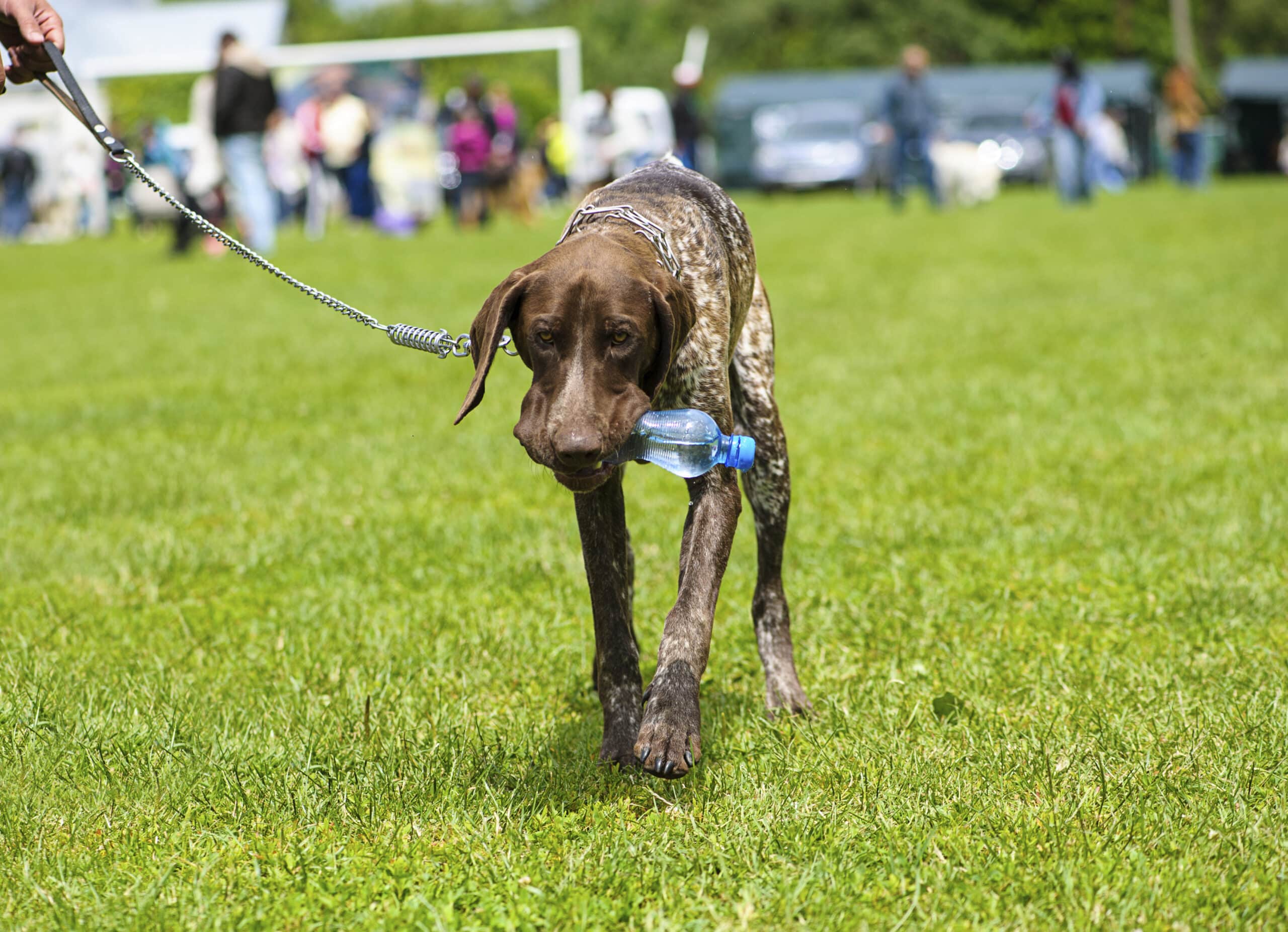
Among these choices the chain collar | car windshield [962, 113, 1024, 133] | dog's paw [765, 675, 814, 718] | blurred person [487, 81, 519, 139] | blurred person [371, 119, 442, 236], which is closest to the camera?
the chain collar

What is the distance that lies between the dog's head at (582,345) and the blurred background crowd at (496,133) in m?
13.6

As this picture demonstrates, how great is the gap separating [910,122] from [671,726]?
73.6 feet

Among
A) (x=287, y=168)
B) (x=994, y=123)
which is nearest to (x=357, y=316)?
(x=287, y=168)

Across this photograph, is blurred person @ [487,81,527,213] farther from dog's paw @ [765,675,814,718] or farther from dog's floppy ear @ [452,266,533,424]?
dog's floppy ear @ [452,266,533,424]

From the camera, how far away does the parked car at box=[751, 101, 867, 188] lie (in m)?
36.4

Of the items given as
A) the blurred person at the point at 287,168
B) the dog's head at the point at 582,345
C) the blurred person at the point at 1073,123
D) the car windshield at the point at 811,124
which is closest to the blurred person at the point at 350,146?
the blurred person at the point at 287,168

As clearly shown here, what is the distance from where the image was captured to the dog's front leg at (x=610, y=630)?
11.1 feet

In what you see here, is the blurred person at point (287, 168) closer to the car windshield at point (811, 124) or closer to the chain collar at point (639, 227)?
the car windshield at point (811, 124)

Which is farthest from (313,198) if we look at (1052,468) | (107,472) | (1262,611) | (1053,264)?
(1262,611)

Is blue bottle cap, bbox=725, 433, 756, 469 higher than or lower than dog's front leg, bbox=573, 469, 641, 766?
higher

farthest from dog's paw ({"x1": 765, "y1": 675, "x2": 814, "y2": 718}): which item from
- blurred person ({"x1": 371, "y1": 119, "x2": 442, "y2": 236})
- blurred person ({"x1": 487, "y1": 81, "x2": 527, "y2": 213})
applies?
blurred person ({"x1": 371, "y1": 119, "x2": 442, "y2": 236})

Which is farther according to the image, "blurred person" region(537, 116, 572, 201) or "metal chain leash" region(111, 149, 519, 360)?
"blurred person" region(537, 116, 572, 201)

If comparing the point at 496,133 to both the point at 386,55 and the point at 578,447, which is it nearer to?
the point at 386,55

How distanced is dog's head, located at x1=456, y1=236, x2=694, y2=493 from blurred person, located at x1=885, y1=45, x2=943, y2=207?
2185 cm
